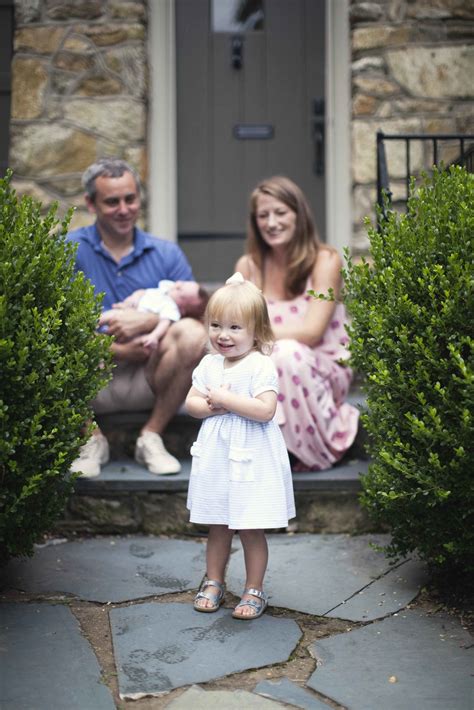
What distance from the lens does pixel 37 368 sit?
2.54 metres

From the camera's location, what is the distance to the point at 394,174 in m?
5.16

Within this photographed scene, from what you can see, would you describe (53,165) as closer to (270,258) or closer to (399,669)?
(270,258)

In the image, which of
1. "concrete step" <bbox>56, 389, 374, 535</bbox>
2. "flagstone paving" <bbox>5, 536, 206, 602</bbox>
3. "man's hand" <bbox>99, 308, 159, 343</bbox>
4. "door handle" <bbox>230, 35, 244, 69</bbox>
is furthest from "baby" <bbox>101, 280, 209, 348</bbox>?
"door handle" <bbox>230, 35, 244, 69</bbox>

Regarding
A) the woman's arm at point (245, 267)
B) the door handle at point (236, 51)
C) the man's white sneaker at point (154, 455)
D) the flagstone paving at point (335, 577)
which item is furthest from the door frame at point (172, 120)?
the flagstone paving at point (335, 577)

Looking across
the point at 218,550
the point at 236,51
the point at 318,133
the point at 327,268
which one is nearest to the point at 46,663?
the point at 218,550

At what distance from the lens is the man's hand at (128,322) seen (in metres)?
3.68

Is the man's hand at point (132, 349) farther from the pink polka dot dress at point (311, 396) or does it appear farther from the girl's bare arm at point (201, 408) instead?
the girl's bare arm at point (201, 408)

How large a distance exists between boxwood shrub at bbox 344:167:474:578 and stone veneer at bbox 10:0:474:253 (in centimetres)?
252

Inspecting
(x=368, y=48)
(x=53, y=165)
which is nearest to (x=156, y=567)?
(x=53, y=165)

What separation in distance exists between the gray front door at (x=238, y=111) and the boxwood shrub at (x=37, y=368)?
2870mm

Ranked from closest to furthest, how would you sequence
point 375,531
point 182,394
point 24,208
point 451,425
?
1. point 451,425
2. point 24,208
3. point 375,531
4. point 182,394

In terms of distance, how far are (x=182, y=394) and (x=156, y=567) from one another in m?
0.88

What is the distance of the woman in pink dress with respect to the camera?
363 centimetres

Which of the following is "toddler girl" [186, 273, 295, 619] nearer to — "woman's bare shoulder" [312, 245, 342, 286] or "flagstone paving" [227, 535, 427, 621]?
"flagstone paving" [227, 535, 427, 621]
